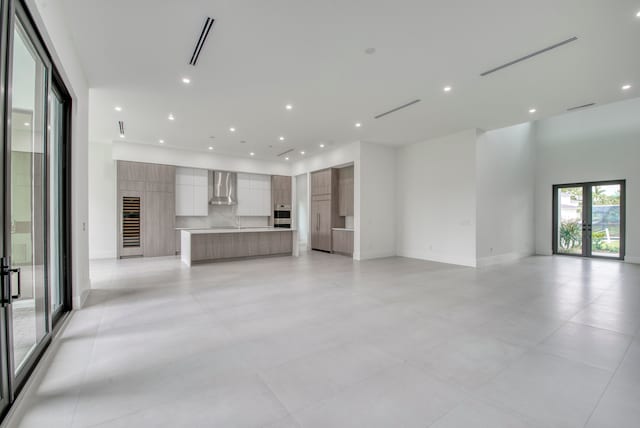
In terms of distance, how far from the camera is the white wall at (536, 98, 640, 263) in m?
7.50

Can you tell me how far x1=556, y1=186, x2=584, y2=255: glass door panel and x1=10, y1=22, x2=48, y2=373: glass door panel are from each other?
1215cm

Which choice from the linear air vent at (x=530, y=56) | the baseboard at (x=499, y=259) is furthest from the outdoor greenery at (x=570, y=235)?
the linear air vent at (x=530, y=56)

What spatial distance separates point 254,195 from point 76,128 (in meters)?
7.09

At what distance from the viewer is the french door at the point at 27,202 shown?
1.79 m

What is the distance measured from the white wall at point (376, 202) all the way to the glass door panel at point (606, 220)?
5.75 meters

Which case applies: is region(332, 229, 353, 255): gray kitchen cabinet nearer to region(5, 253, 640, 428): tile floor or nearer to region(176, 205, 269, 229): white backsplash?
region(176, 205, 269, 229): white backsplash

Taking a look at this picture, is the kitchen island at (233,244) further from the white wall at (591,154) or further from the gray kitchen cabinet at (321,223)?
the white wall at (591,154)

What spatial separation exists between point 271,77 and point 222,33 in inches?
46.1

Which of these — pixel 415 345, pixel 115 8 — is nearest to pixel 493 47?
pixel 415 345

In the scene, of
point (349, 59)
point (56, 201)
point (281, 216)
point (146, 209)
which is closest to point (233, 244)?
point (146, 209)

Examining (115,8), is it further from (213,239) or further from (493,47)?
(213,239)

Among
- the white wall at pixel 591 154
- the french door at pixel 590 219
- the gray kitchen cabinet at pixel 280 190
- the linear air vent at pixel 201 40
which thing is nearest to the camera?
the linear air vent at pixel 201 40

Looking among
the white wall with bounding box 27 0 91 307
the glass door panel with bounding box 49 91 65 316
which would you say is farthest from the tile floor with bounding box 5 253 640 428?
the white wall with bounding box 27 0 91 307

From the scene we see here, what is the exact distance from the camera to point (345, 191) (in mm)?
9430
